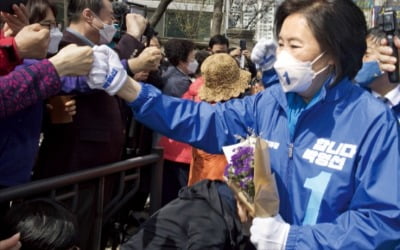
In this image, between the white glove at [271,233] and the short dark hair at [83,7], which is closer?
the white glove at [271,233]

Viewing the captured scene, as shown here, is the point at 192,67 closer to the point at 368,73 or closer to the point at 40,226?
the point at 368,73

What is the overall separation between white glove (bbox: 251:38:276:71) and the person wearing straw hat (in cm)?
109

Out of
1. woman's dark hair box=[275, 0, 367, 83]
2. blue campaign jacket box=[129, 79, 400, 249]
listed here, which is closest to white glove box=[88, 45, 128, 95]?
blue campaign jacket box=[129, 79, 400, 249]

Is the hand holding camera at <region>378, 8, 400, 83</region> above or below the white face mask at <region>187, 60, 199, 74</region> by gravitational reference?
above

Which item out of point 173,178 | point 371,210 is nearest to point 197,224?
point 371,210

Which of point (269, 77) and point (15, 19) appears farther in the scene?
point (269, 77)

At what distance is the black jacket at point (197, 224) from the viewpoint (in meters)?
2.63

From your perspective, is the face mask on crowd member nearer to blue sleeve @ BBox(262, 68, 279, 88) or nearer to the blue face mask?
blue sleeve @ BBox(262, 68, 279, 88)

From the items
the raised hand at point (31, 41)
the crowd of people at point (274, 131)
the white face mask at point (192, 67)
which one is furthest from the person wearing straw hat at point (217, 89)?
the raised hand at point (31, 41)

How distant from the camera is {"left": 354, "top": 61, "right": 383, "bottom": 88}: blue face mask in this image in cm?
300

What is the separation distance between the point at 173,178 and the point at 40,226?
2.95 m

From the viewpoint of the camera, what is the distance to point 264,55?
3.04m

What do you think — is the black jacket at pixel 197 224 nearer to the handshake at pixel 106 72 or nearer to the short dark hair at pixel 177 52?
the handshake at pixel 106 72

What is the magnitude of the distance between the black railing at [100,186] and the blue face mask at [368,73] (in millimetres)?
1206
